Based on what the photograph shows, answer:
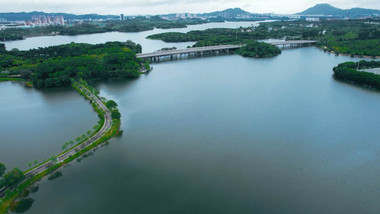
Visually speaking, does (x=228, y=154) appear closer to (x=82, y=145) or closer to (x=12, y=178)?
(x=82, y=145)

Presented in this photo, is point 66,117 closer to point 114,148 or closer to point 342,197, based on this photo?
point 114,148

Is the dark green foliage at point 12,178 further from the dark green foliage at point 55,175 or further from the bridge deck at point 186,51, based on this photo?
the bridge deck at point 186,51

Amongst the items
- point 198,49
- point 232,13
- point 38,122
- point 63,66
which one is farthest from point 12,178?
point 232,13

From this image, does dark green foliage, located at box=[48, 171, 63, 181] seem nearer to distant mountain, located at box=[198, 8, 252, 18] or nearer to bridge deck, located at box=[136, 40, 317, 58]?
bridge deck, located at box=[136, 40, 317, 58]

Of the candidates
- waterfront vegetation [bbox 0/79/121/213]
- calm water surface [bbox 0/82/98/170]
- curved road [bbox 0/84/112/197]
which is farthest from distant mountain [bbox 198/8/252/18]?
waterfront vegetation [bbox 0/79/121/213]

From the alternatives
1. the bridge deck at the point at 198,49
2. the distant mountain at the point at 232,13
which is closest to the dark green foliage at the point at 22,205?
the bridge deck at the point at 198,49
